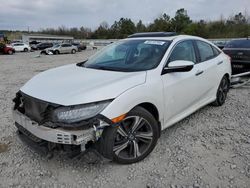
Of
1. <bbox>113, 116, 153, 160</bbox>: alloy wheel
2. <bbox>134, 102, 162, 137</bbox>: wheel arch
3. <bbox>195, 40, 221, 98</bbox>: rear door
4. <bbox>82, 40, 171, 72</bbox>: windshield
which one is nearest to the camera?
<bbox>113, 116, 153, 160</bbox>: alloy wheel

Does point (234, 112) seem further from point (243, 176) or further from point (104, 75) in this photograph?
point (104, 75)

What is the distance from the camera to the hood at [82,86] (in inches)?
92.7

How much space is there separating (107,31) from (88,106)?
79696 millimetres

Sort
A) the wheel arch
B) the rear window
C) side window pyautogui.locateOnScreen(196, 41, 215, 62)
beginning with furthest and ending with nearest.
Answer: the rear window
side window pyautogui.locateOnScreen(196, 41, 215, 62)
the wheel arch

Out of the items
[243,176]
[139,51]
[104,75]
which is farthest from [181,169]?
[139,51]

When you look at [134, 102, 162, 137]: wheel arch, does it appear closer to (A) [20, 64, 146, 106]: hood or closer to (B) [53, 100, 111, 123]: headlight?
(A) [20, 64, 146, 106]: hood

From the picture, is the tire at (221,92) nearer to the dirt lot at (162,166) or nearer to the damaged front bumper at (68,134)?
the dirt lot at (162,166)

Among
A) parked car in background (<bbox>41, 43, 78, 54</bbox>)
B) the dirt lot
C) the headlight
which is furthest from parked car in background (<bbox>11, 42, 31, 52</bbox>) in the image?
the headlight

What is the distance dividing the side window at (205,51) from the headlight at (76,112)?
243 centimetres

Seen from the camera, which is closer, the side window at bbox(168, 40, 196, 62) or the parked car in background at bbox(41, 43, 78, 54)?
the side window at bbox(168, 40, 196, 62)

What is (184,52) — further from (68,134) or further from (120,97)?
(68,134)

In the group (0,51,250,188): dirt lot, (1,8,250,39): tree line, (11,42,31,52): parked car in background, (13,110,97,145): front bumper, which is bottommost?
(0,51,250,188): dirt lot

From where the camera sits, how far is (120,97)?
2.44 metres

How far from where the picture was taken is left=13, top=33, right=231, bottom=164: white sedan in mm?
2312
